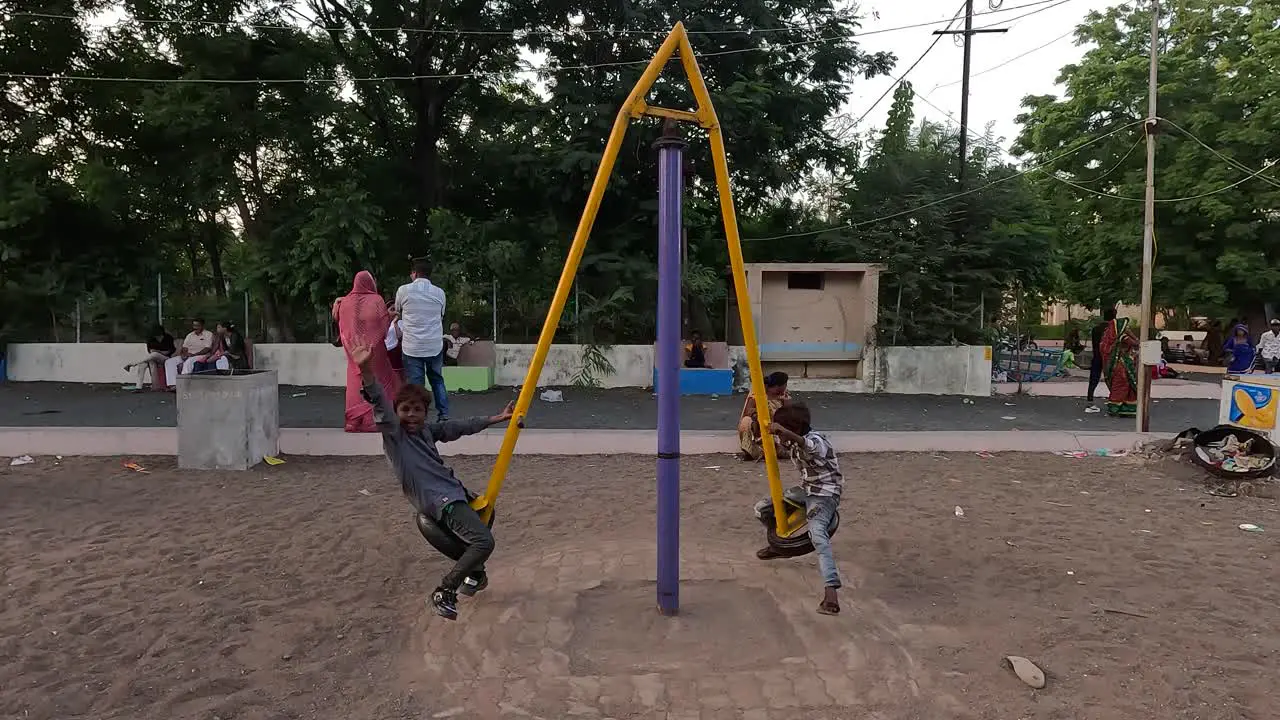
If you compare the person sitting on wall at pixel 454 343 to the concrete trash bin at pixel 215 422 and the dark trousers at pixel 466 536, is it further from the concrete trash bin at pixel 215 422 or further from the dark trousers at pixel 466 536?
the dark trousers at pixel 466 536

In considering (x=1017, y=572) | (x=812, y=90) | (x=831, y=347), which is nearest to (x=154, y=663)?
(x=1017, y=572)

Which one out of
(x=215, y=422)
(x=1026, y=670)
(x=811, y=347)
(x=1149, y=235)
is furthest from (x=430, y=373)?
(x=811, y=347)

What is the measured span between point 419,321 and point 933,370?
34.8ft

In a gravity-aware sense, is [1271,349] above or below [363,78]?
below

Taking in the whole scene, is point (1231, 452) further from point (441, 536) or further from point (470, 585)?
point (441, 536)

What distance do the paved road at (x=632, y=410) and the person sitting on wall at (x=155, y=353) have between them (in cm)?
50

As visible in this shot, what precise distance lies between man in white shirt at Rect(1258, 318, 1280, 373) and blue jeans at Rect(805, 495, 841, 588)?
622 inches

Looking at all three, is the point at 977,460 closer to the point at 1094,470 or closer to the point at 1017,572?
the point at 1094,470

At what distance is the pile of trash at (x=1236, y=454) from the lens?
7.14 m

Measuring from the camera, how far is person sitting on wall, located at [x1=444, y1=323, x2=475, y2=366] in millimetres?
13867

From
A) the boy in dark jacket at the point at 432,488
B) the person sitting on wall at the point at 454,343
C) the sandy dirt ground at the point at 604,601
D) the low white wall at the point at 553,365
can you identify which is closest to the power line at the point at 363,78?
the low white wall at the point at 553,365

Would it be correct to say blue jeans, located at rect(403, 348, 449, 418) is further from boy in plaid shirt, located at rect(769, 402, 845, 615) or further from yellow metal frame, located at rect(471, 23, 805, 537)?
boy in plaid shirt, located at rect(769, 402, 845, 615)

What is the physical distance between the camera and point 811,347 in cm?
1546

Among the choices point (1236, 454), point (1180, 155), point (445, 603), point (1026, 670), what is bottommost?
point (1026, 670)
